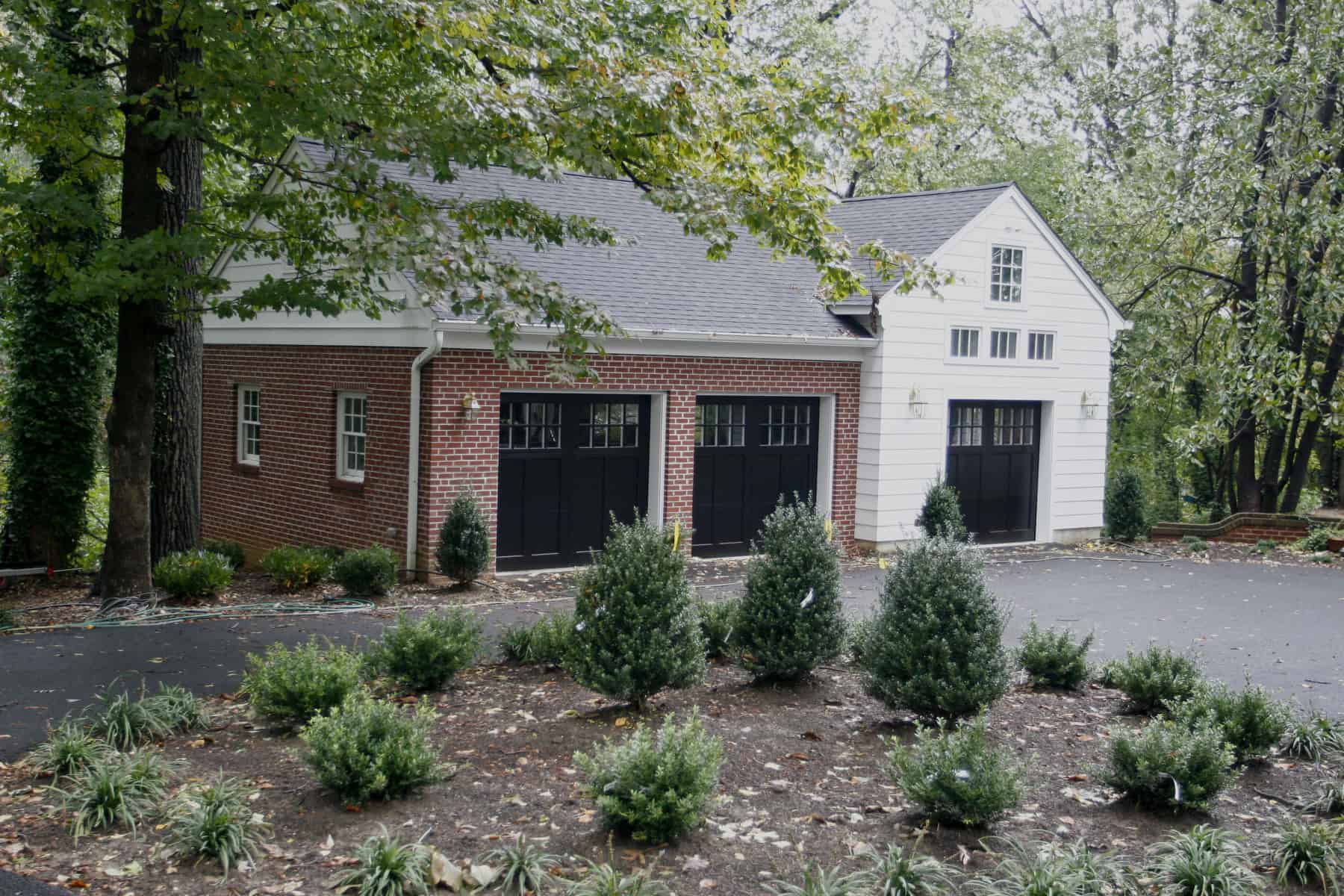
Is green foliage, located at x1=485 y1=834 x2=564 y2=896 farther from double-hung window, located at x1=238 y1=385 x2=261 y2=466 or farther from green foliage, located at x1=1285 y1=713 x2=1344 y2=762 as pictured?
double-hung window, located at x1=238 y1=385 x2=261 y2=466

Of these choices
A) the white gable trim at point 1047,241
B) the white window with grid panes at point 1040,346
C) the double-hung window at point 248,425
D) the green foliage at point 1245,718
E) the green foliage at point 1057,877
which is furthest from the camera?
the white window with grid panes at point 1040,346

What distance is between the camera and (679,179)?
11.1m

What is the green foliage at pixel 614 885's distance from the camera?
17.4ft

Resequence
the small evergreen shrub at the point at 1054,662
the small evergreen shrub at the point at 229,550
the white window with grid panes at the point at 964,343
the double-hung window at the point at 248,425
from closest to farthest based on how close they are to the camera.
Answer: the small evergreen shrub at the point at 1054,662 < the small evergreen shrub at the point at 229,550 < the double-hung window at the point at 248,425 < the white window with grid panes at the point at 964,343

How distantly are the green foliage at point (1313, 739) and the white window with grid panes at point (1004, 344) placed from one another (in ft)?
39.9

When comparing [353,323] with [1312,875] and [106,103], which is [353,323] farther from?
[1312,875]

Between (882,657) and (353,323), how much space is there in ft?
32.8

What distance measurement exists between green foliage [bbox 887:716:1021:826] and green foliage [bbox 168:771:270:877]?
126 inches

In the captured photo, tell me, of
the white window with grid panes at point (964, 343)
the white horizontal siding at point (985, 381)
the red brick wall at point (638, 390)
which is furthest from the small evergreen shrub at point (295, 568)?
the white window with grid panes at point (964, 343)

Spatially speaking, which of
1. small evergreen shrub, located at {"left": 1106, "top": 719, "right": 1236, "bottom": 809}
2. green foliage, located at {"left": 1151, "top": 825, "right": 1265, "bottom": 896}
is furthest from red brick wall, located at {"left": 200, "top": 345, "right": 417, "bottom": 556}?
green foliage, located at {"left": 1151, "top": 825, "right": 1265, "bottom": 896}

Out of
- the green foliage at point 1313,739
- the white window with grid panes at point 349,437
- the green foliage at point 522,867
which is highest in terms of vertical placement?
the white window with grid panes at point 349,437

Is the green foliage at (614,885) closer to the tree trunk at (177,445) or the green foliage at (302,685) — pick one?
the green foliage at (302,685)

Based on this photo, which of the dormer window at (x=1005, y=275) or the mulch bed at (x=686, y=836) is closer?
the mulch bed at (x=686, y=836)

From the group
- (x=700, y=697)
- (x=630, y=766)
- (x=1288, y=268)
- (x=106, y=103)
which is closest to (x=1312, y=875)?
(x=630, y=766)
